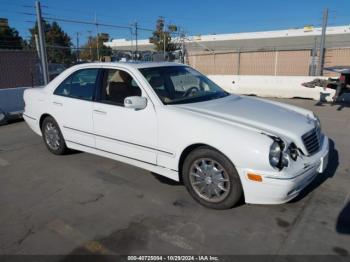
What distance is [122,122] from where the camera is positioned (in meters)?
3.94

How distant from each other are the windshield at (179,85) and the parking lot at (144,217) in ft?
3.82

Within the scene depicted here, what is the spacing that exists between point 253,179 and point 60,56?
108ft

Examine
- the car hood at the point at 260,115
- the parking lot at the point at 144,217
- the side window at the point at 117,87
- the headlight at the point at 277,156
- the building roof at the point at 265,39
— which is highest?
the building roof at the point at 265,39

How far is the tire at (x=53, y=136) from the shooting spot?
5051 mm

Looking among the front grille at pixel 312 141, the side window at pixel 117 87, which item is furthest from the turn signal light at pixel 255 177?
the side window at pixel 117 87

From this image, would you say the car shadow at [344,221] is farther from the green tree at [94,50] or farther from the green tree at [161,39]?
the green tree at [161,39]

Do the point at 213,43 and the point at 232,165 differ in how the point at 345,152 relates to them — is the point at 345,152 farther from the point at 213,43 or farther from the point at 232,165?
the point at 213,43

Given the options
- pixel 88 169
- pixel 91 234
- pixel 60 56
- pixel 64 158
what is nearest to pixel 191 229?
pixel 91 234

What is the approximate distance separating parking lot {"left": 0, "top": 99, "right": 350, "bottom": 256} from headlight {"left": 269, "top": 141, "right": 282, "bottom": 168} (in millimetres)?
663

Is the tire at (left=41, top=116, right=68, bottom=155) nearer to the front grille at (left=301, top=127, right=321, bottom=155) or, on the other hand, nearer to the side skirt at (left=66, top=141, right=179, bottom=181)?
the side skirt at (left=66, top=141, right=179, bottom=181)

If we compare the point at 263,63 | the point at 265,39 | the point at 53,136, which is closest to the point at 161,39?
the point at 265,39

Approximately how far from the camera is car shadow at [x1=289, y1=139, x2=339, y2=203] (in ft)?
12.3

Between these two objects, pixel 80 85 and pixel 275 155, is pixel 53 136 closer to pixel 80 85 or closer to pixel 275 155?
pixel 80 85

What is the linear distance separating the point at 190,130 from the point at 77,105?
2019 millimetres
